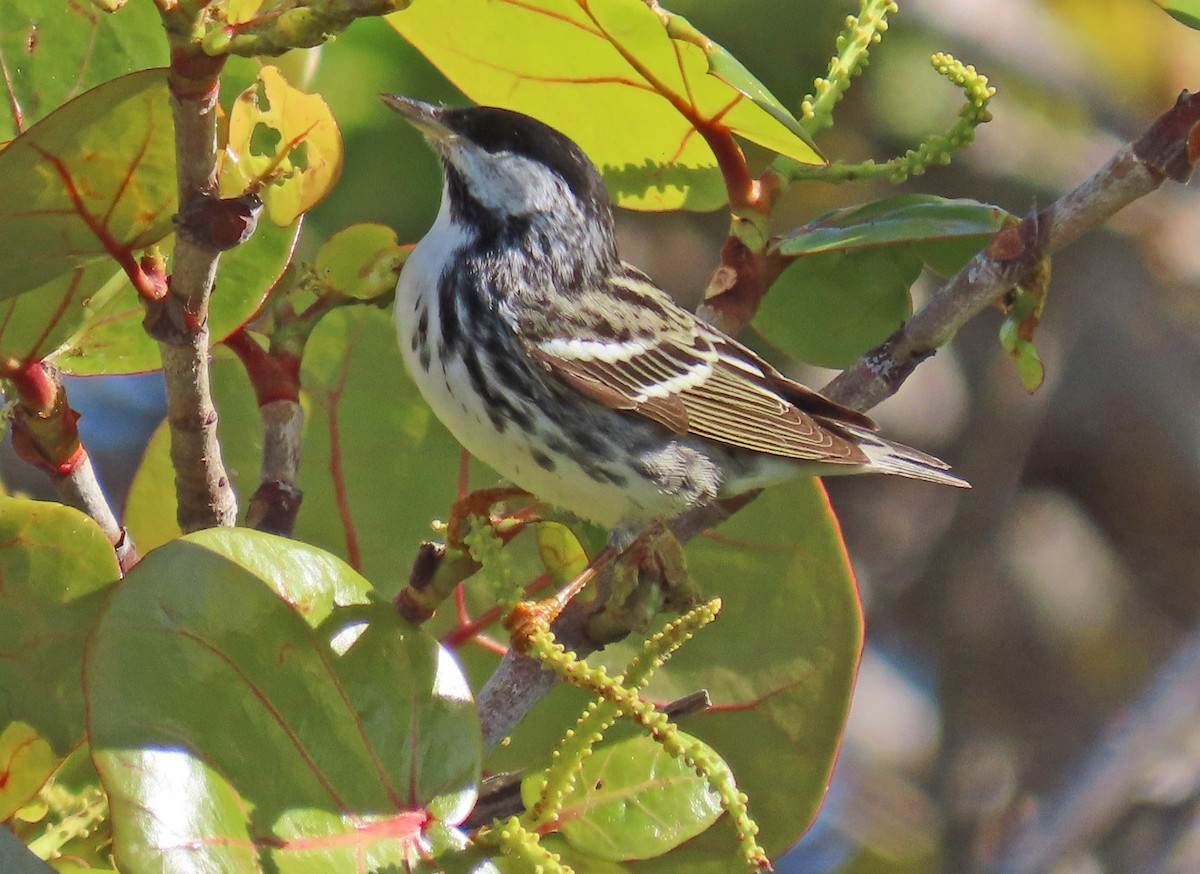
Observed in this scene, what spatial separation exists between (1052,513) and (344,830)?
3.64 metres

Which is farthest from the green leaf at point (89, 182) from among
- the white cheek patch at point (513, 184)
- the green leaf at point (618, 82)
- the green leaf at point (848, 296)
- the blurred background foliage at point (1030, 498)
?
the blurred background foliage at point (1030, 498)

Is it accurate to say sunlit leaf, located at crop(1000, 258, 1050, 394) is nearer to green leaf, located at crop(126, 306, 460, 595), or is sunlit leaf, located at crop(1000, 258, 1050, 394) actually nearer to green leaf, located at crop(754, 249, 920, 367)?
green leaf, located at crop(754, 249, 920, 367)

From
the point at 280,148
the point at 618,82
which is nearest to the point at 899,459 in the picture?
the point at 618,82

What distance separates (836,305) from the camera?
5.06 ft

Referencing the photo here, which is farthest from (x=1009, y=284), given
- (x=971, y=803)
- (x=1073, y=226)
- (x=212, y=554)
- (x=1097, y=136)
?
(x=971, y=803)

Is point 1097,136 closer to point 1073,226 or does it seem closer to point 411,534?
point 1073,226

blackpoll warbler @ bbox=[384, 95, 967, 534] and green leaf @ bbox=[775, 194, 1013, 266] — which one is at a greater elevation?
green leaf @ bbox=[775, 194, 1013, 266]

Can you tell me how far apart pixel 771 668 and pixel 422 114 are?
2.46 feet

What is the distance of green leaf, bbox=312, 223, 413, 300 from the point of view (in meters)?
1.25

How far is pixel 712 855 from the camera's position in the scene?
1.24 meters

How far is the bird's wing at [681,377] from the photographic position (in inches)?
72.3

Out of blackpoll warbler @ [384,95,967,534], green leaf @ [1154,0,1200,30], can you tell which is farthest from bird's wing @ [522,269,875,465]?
green leaf @ [1154,0,1200,30]

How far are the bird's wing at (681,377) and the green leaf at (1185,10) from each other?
762 mm

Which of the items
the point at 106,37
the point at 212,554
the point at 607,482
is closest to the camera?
the point at 212,554
